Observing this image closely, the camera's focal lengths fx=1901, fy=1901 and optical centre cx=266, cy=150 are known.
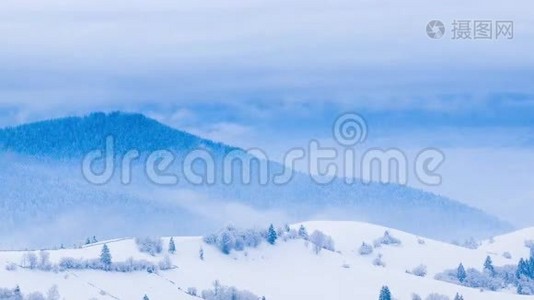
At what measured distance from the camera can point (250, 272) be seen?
145m

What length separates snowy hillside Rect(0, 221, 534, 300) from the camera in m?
133

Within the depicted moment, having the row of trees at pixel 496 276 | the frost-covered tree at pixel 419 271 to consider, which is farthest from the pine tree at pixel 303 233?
the row of trees at pixel 496 276

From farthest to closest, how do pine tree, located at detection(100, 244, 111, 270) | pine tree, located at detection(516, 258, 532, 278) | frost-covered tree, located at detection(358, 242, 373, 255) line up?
1. frost-covered tree, located at detection(358, 242, 373, 255)
2. pine tree, located at detection(516, 258, 532, 278)
3. pine tree, located at detection(100, 244, 111, 270)

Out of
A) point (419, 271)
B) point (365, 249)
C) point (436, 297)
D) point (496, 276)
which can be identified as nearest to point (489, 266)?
point (496, 276)

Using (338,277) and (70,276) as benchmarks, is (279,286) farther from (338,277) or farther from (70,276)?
(70,276)

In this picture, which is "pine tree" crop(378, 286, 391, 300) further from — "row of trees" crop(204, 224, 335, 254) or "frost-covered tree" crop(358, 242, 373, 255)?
"frost-covered tree" crop(358, 242, 373, 255)

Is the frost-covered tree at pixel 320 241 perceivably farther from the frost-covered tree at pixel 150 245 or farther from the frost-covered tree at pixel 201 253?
the frost-covered tree at pixel 150 245

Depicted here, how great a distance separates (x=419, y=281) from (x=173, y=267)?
21527mm

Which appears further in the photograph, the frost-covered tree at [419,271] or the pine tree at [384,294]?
the frost-covered tree at [419,271]

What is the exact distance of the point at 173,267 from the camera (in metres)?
141

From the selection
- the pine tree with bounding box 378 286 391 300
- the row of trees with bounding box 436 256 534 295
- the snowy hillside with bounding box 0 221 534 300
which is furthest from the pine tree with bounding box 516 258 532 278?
the pine tree with bounding box 378 286 391 300

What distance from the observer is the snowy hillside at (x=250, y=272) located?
132625 millimetres

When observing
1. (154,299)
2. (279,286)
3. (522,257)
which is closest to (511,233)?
(522,257)

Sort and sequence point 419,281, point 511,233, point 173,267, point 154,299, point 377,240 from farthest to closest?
1. point 511,233
2. point 377,240
3. point 419,281
4. point 173,267
5. point 154,299
